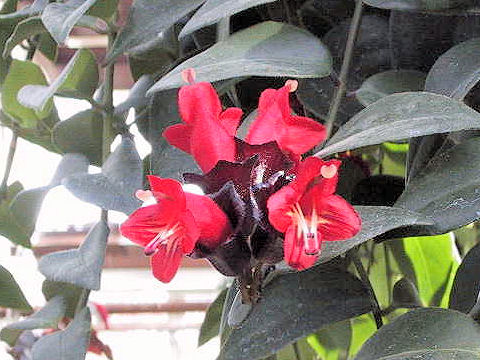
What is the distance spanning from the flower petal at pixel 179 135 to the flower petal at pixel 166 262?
73 mm

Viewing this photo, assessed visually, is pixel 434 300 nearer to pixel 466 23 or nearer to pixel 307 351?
pixel 307 351

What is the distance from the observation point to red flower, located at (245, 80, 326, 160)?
0.38 metres

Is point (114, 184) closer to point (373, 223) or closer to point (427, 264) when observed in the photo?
point (373, 223)

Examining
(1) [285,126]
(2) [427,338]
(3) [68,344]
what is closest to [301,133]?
(1) [285,126]

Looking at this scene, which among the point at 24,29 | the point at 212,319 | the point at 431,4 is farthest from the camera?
the point at 212,319

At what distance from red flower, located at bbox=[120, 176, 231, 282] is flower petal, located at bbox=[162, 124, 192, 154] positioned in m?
0.06

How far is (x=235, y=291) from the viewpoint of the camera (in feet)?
1.51

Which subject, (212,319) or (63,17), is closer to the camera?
(63,17)

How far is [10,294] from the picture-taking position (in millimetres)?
639

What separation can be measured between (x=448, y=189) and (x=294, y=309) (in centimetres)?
10

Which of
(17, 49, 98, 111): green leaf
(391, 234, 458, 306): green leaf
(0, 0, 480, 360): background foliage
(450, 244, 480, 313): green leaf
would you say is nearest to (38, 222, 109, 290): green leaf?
(0, 0, 480, 360): background foliage

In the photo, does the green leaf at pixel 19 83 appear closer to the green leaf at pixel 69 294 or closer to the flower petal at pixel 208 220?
the green leaf at pixel 69 294

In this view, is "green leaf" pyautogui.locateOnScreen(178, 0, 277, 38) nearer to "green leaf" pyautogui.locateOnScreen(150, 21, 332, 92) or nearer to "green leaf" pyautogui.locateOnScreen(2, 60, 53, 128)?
"green leaf" pyautogui.locateOnScreen(150, 21, 332, 92)

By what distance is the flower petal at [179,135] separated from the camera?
1.33ft
